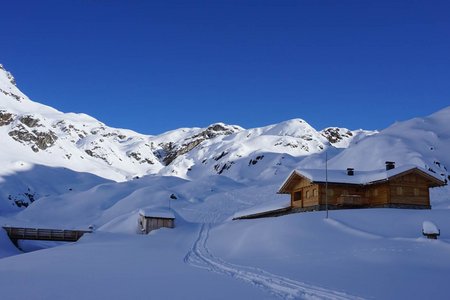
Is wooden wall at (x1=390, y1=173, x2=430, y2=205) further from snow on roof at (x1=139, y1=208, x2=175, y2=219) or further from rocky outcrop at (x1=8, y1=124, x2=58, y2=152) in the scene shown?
rocky outcrop at (x1=8, y1=124, x2=58, y2=152)

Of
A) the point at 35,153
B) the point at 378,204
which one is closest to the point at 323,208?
the point at 378,204

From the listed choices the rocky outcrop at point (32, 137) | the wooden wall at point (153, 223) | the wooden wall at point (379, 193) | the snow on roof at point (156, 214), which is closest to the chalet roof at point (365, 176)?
the wooden wall at point (379, 193)

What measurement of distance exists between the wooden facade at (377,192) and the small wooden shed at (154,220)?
14.8m

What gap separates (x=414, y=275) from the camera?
47.6 feet

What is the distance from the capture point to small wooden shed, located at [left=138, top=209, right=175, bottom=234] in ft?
154

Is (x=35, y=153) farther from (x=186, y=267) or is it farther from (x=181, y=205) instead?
(x=186, y=267)

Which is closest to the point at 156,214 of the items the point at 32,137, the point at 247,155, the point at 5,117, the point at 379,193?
the point at 379,193

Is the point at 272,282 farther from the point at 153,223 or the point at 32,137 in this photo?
the point at 32,137

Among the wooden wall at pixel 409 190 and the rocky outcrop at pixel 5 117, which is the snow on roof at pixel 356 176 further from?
the rocky outcrop at pixel 5 117

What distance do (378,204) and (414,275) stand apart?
26.0m

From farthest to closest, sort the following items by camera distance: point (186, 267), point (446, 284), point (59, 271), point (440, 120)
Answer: point (440, 120)
point (186, 267)
point (59, 271)
point (446, 284)

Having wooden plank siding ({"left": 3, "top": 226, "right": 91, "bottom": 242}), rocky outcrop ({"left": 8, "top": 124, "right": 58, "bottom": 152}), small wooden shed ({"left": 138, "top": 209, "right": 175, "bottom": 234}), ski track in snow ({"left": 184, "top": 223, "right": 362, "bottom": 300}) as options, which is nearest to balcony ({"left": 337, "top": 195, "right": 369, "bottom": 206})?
small wooden shed ({"left": 138, "top": 209, "right": 175, "bottom": 234})

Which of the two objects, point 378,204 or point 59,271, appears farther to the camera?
point 378,204

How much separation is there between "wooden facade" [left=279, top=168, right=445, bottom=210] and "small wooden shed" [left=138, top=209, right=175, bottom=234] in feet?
48.5
